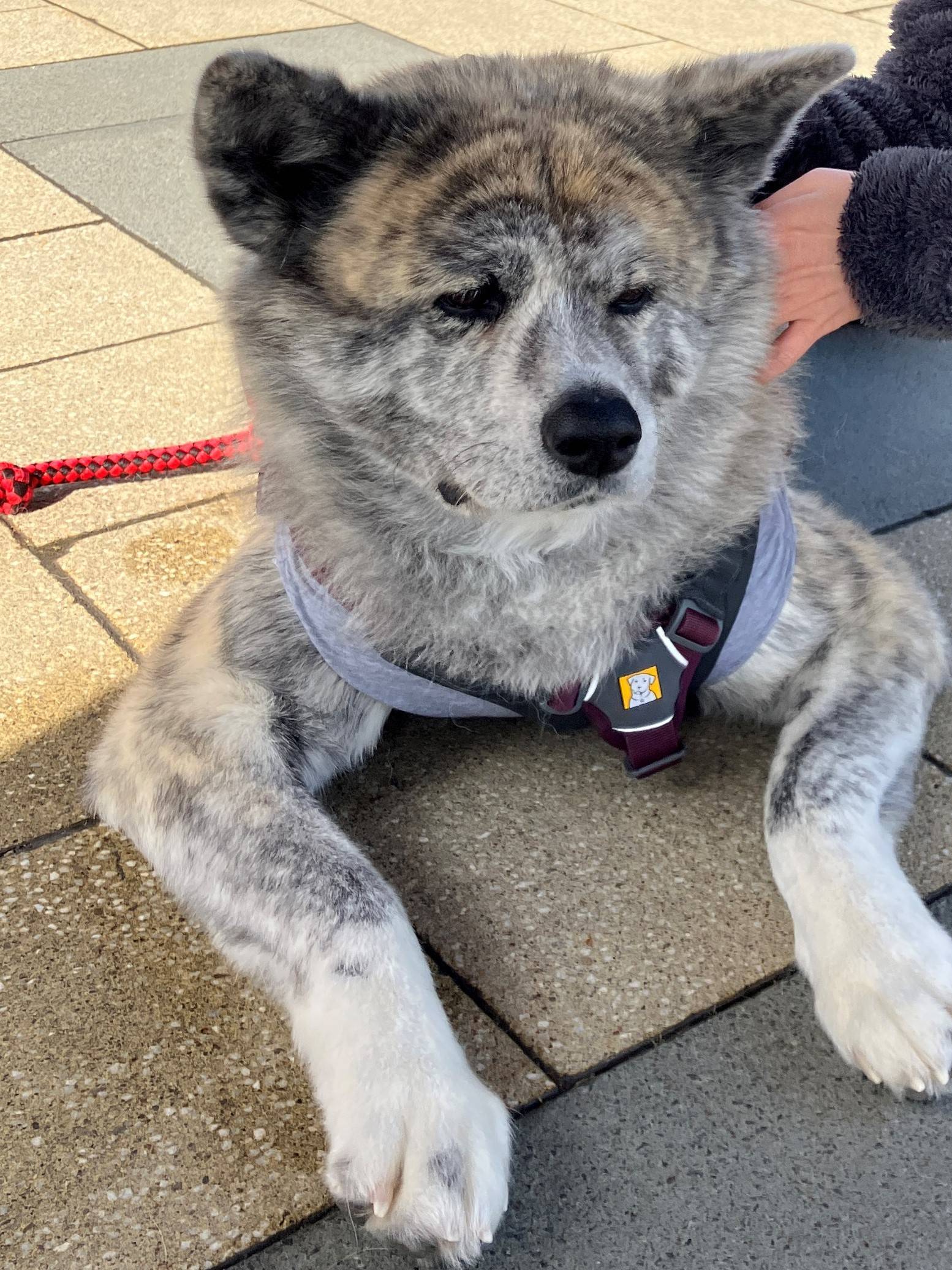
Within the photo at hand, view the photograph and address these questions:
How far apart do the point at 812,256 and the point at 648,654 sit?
1135 millimetres

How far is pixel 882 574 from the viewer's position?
2910mm

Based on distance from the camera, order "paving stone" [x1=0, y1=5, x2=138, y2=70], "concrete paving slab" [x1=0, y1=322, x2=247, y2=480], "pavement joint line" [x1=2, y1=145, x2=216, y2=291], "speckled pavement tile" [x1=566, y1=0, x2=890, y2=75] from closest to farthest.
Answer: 1. "concrete paving slab" [x1=0, y1=322, x2=247, y2=480]
2. "pavement joint line" [x1=2, y1=145, x2=216, y2=291]
3. "speckled pavement tile" [x1=566, y1=0, x2=890, y2=75]
4. "paving stone" [x1=0, y1=5, x2=138, y2=70]

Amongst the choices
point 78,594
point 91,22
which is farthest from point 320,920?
point 91,22

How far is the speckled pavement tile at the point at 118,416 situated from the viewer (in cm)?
384

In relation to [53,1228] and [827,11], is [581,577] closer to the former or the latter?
[53,1228]

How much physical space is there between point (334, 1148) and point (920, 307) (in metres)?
2.21

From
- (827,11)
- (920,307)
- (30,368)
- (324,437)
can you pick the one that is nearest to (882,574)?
(920,307)

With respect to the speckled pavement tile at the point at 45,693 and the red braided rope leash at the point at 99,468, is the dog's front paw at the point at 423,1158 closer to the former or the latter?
the speckled pavement tile at the point at 45,693

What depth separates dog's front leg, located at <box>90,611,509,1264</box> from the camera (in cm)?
188

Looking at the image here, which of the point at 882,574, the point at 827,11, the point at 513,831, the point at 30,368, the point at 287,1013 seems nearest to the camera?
the point at 287,1013

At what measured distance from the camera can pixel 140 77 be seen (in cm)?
757

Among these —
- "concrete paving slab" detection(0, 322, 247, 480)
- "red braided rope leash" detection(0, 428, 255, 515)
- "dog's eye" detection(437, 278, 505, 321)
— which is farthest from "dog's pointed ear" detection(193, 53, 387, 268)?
"concrete paving slab" detection(0, 322, 247, 480)

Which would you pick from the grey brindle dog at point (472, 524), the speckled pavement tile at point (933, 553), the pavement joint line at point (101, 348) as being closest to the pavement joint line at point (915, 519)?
the speckled pavement tile at point (933, 553)

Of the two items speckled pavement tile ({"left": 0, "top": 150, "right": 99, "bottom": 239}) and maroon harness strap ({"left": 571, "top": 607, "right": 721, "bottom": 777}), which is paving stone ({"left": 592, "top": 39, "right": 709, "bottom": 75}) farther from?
maroon harness strap ({"left": 571, "top": 607, "right": 721, "bottom": 777})
